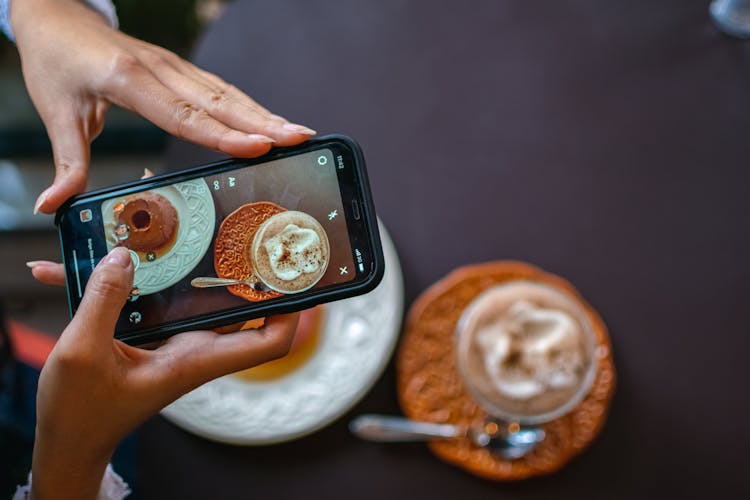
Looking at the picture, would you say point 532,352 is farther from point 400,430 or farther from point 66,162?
point 66,162

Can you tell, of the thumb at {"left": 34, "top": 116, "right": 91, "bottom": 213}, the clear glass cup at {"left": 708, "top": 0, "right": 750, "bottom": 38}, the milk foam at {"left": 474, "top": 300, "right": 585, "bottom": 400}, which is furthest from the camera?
the clear glass cup at {"left": 708, "top": 0, "right": 750, "bottom": 38}

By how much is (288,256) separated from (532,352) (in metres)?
0.34

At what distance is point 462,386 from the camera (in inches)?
31.8

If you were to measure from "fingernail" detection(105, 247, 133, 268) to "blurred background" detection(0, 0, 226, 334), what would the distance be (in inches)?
34.9

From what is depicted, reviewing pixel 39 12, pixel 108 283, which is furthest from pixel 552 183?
pixel 39 12

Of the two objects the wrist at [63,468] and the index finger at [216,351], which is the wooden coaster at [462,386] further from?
the wrist at [63,468]

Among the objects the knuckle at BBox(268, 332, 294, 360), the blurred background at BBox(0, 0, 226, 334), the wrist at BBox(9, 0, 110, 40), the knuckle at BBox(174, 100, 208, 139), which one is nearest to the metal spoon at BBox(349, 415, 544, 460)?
the knuckle at BBox(268, 332, 294, 360)

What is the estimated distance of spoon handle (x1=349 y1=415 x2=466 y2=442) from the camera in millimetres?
772

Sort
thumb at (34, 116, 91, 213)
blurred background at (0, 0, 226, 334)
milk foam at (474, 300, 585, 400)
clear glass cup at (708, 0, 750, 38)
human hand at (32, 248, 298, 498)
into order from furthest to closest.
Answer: blurred background at (0, 0, 226, 334) < clear glass cup at (708, 0, 750, 38) < milk foam at (474, 300, 585, 400) < thumb at (34, 116, 91, 213) < human hand at (32, 248, 298, 498)

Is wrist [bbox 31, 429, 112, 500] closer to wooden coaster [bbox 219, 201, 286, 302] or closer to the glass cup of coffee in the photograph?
wooden coaster [bbox 219, 201, 286, 302]

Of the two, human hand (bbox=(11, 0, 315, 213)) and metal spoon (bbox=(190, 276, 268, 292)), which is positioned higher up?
human hand (bbox=(11, 0, 315, 213))

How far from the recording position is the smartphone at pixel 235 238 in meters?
0.63

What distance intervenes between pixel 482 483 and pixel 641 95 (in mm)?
604

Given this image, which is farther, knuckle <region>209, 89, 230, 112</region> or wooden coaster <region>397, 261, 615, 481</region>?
wooden coaster <region>397, 261, 615, 481</region>
